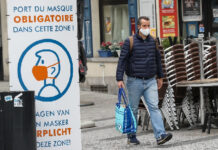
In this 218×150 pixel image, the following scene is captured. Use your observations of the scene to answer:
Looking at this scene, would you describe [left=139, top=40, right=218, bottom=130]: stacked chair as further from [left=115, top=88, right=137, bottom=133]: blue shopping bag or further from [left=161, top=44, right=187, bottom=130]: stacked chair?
[left=115, top=88, right=137, bottom=133]: blue shopping bag

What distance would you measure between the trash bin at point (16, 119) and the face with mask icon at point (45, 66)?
288 millimetres

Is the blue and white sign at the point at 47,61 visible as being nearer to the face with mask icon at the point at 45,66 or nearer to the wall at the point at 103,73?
the face with mask icon at the point at 45,66

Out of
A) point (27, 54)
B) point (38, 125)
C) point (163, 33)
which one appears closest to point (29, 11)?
point (27, 54)

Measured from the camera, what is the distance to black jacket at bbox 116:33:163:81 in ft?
30.4

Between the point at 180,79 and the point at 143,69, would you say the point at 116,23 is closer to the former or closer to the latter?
→ the point at 180,79

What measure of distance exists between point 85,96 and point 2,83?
18.4ft

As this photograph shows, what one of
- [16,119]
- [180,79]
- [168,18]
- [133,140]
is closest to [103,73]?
[168,18]

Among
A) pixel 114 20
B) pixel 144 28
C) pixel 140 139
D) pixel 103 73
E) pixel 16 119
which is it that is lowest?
pixel 140 139

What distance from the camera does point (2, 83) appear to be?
22.0 m

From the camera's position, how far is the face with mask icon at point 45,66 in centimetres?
662

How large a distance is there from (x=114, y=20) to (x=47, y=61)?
39.2 feet

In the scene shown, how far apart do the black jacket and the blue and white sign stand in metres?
2.51

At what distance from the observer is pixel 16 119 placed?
21.0 ft

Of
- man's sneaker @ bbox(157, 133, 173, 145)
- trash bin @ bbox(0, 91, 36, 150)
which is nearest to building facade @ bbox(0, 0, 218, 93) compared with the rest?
man's sneaker @ bbox(157, 133, 173, 145)
